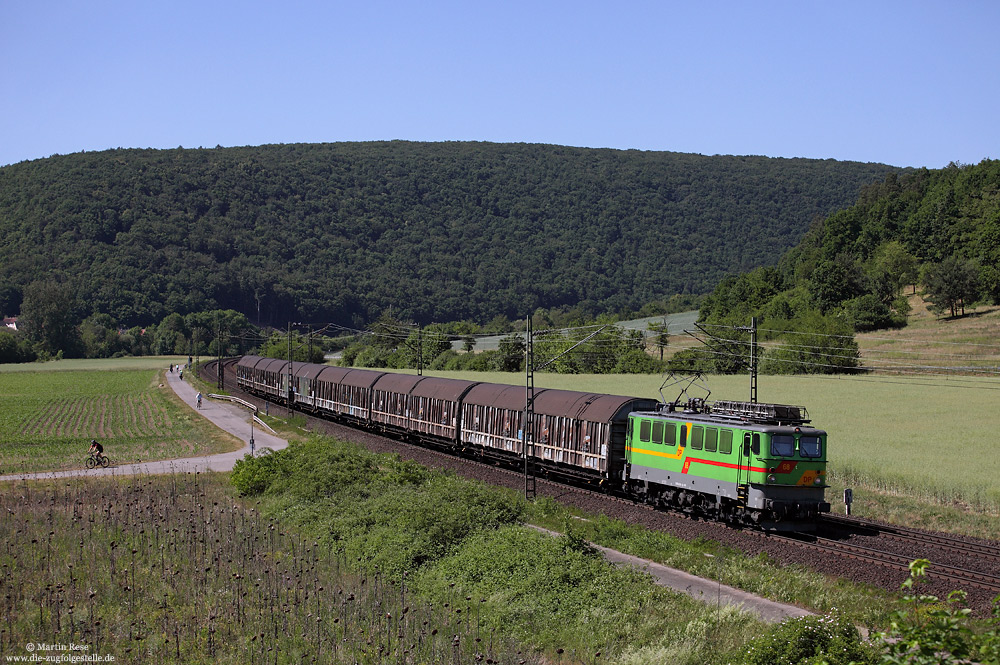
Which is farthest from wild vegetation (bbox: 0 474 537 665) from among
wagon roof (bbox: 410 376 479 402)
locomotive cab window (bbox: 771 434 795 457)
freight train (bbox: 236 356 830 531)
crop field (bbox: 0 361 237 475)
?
crop field (bbox: 0 361 237 475)

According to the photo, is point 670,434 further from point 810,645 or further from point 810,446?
point 810,645

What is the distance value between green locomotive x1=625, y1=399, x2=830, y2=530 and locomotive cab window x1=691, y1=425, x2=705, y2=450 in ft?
0.11

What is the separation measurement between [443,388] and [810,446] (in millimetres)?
22937

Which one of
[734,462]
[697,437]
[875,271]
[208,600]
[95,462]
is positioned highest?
[875,271]

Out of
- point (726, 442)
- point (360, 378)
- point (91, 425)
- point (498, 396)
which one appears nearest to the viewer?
point (726, 442)

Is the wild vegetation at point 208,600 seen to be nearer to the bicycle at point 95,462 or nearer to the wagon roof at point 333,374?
the bicycle at point 95,462

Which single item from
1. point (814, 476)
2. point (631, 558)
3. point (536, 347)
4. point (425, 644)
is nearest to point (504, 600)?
point (425, 644)

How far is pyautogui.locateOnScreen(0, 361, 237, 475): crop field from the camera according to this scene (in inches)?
1706

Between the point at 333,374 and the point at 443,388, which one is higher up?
the point at 443,388

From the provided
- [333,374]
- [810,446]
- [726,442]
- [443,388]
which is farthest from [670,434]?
[333,374]

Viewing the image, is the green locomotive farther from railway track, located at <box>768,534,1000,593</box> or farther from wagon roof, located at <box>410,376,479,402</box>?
wagon roof, located at <box>410,376,479,402</box>

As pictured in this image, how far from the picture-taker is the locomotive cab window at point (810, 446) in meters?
24.7

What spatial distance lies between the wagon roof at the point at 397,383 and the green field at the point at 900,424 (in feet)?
72.4

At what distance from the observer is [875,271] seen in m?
124
